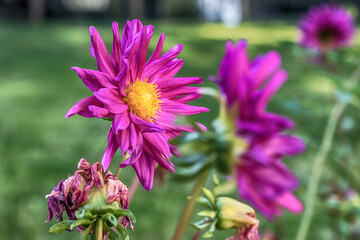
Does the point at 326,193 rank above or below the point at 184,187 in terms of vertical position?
above

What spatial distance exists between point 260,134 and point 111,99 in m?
0.17

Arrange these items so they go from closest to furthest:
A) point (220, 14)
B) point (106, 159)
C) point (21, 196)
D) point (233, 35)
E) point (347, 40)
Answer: point (106, 159) < point (347, 40) < point (21, 196) < point (233, 35) < point (220, 14)

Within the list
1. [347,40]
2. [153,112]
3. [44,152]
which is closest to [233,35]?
[44,152]

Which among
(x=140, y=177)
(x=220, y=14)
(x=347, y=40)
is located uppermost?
(x=140, y=177)

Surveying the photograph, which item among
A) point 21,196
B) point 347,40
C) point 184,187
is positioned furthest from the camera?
point 184,187

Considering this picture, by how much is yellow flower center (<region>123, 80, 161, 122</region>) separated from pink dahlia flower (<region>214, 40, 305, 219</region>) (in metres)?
0.15

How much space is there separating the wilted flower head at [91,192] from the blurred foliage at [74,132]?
2.62 feet

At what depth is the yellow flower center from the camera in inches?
18.1

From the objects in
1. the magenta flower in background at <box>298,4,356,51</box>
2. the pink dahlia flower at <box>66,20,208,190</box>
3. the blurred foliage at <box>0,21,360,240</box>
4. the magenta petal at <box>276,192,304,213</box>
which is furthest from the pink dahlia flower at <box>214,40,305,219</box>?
the magenta flower in background at <box>298,4,356,51</box>

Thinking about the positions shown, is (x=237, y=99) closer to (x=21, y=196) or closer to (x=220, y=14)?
(x=21, y=196)

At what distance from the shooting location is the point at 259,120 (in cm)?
30

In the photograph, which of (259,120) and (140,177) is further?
(140,177)

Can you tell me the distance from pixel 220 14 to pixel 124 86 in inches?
449

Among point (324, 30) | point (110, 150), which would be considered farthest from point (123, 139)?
point (324, 30)
